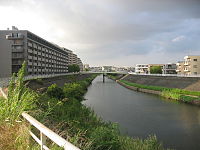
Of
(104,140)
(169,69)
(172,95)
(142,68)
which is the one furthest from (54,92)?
(142,68)

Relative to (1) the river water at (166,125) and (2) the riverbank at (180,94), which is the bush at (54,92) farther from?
(2) the riverbank at (180,94)

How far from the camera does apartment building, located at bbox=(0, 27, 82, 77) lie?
36.6m

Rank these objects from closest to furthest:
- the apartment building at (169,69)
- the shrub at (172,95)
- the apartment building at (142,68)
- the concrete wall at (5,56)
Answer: the shrub at (172,95)
the concrete wall at (5,56)
the apartment building at (169,69)
the apartment building at (142,68)

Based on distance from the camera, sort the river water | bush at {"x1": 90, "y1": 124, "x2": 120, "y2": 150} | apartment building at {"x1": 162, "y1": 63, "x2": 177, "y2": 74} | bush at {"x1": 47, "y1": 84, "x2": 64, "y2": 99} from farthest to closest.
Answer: apartment building at {"x1": 162, "y1": 63, "x2": 177, "y2": 74} → bush at {"x1": 47, "y1": 84, "x2": 64, "y2": 99} → the river water → bush at {"x1": 90, "y1": 124, "x2": 120, "y2": 150}

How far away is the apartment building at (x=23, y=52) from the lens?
120ft

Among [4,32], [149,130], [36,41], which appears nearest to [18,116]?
[149,130]

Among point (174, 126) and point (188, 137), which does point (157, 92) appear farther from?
point (188, 137)

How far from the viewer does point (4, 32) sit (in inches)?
2063

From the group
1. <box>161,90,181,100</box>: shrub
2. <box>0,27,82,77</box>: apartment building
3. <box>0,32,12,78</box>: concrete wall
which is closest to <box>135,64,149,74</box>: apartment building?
<box>0,27,82,77</box>: apartment building

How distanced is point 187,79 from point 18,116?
151 ft

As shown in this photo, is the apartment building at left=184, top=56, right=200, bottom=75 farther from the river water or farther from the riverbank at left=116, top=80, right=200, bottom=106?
the river water

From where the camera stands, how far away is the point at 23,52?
5247 cm

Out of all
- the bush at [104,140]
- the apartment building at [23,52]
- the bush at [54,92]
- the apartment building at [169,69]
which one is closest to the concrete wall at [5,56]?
the apartment building at [23,52]

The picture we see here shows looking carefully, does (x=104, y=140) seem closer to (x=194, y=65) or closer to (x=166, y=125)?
(x=166, y=125)
